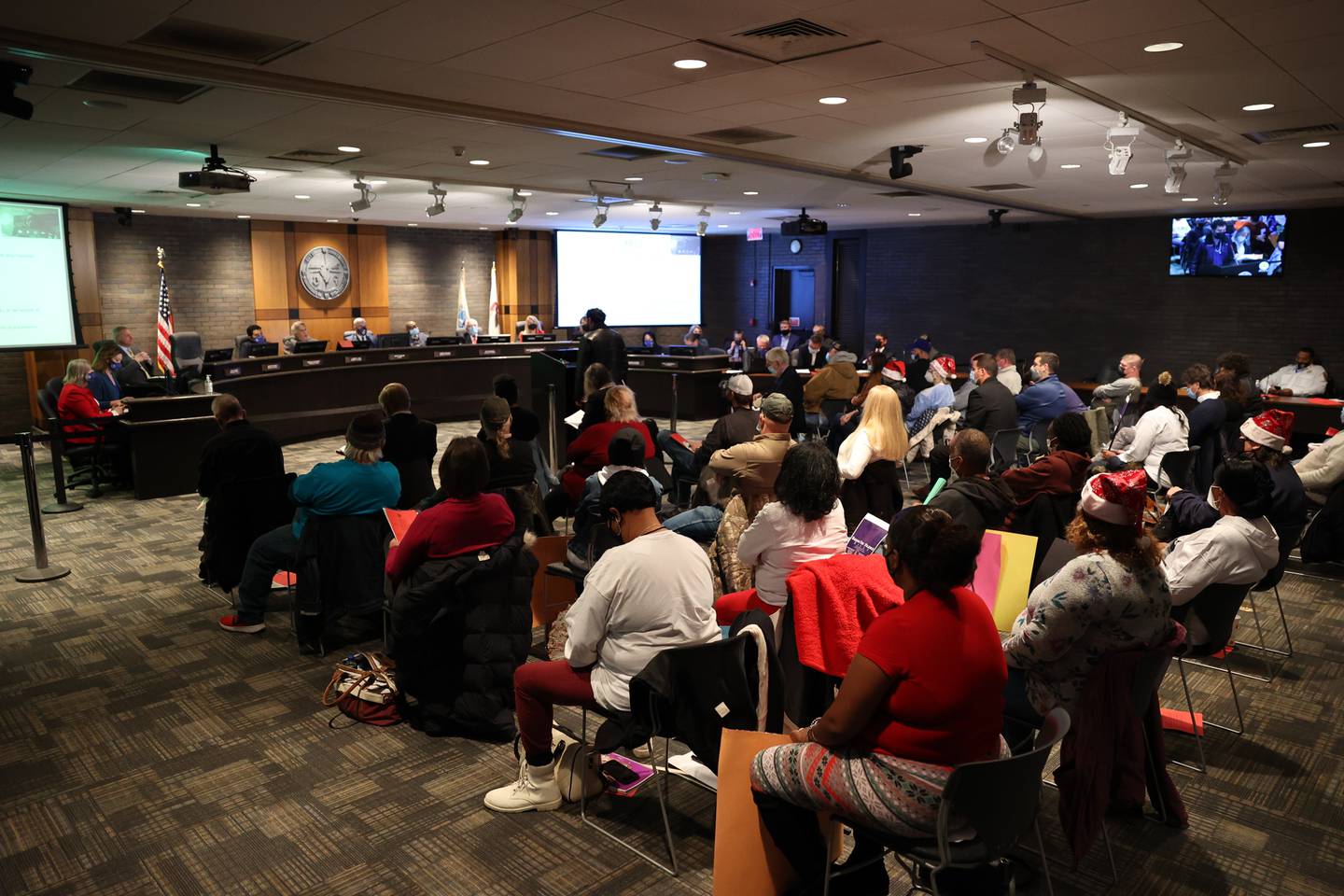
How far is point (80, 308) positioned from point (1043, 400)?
490 inches

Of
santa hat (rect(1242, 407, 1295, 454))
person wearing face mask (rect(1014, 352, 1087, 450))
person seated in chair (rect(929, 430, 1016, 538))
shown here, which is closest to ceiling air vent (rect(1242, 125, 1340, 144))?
person wearing face mask (rect(1014, 352, 1087, 450))

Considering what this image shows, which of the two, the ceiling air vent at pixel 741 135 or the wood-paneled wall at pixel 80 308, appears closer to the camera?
the ceiling air vent at pixel 741 135

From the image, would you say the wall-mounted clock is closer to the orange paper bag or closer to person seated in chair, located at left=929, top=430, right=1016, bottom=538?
person seated in chair, located at left=929, top=430, right=1016, bottom=538

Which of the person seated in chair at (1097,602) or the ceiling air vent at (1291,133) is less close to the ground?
the ceiling air vent at (1291,133)

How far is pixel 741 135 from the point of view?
22.3ft

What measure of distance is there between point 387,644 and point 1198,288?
13.8 metres

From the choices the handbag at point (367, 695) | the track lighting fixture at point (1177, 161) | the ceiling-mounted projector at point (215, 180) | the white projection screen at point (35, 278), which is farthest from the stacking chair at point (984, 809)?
the white projection screen at point (35, 278)

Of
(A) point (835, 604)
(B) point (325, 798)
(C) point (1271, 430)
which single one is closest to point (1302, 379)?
(C) point (1271, 430)

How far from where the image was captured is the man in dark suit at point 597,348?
8609 mm

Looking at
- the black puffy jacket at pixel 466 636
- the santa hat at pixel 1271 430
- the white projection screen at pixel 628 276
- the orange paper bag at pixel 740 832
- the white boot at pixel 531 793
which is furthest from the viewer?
the white projection screen at pixel 628 276

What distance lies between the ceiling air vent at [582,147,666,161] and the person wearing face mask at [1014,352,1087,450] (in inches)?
149

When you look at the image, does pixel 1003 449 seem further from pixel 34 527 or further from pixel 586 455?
pixel 34 527

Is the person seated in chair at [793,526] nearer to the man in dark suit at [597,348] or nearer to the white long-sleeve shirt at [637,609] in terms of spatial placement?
the white long-sleeve shirt at [637,609]

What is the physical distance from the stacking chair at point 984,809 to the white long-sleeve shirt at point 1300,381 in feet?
A: 38.1
